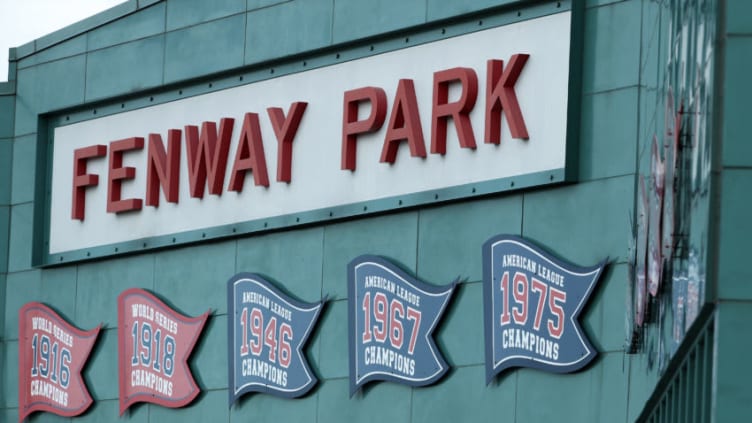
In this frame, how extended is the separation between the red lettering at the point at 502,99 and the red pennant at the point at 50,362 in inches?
306

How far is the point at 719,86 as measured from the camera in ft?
30.5

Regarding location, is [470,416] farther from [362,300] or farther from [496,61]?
[496,61]

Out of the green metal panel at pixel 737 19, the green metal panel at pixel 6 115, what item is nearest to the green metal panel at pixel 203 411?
the green metal panel at pixel 6 115

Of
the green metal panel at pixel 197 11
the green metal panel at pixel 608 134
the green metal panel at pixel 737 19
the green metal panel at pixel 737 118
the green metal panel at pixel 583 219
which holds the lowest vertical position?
the green metal panel at pixel 737 118

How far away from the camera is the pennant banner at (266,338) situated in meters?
21.9

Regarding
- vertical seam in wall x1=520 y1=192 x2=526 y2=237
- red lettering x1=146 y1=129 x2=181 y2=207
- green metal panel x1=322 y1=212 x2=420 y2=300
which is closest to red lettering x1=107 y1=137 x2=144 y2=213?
red lettering x1=146 y1=129 x2=181 y2=207

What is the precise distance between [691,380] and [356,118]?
11.2 metres

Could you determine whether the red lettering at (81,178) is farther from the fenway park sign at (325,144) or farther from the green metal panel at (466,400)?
the green metal panel at (466,400)

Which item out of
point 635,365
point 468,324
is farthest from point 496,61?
point 635,365

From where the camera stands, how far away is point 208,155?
23.8 m

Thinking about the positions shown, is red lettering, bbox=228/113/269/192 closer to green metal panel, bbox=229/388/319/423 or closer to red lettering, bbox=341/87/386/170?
red lettering, bbox=341/87/386/170

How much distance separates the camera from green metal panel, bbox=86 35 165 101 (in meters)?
24.9

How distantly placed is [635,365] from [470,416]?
2.97 metres

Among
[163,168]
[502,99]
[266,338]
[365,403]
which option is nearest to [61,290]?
[163,168]
